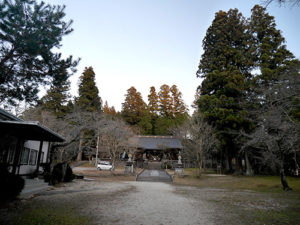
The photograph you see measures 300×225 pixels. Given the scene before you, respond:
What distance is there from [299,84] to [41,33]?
28.4 feet

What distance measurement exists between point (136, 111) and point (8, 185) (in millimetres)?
32942

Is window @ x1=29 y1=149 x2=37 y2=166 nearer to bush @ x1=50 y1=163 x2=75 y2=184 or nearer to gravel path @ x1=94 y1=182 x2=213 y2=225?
bush @ x1=50 y1=163 x2=75 y2=184

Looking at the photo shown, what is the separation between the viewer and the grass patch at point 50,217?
4.34 m

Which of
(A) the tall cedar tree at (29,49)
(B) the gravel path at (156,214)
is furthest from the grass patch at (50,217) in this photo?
(A) the tall cedar tree at (29,49)

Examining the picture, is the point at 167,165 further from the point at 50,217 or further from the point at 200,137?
the point at 50,217

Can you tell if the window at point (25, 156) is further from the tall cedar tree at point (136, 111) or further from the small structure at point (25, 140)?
the tall cedar tree at point (136, 111)

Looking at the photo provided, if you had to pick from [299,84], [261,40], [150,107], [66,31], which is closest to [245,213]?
[299,84]

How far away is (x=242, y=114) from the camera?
16.2 m

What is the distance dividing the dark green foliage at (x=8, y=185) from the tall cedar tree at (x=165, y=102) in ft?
117

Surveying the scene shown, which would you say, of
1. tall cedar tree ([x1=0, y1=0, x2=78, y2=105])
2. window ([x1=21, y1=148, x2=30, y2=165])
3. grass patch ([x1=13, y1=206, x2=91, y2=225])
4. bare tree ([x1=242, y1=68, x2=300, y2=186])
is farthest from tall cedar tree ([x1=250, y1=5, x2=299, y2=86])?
window ([x1=21, y1=148, x2=30, y2=165])

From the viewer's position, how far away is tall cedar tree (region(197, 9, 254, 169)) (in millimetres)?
17484

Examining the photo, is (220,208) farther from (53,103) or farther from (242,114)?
(53,103)

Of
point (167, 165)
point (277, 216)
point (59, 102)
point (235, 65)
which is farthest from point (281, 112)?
point (59, 102)

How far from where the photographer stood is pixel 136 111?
129ft
